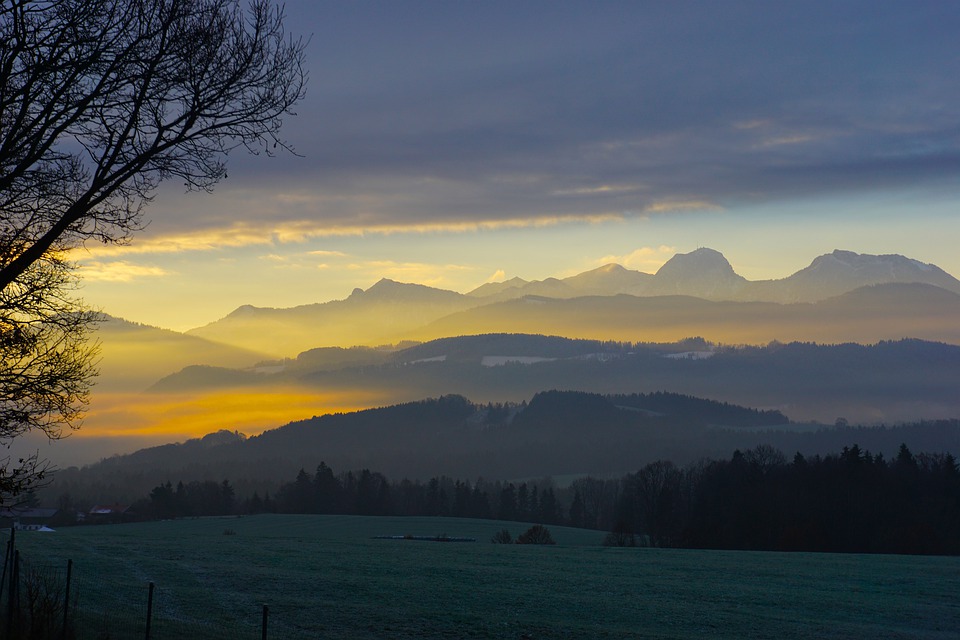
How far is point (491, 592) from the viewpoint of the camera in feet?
111

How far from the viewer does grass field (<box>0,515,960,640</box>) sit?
25.3 m

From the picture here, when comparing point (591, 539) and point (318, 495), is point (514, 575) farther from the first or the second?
point (318, 495)

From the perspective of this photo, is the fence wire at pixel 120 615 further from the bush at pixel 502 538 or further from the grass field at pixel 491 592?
the bush at pixel 502 538

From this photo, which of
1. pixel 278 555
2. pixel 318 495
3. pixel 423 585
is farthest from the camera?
pixel 318 495

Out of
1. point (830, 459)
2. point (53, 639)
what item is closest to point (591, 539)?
point (830, 459)

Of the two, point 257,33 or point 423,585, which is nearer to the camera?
point 257,33

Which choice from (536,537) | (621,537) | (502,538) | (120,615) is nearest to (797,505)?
(621,537)

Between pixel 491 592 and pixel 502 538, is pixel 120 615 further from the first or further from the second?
pixel 502 538

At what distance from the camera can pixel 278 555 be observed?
1864 inches

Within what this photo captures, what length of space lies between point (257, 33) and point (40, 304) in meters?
4.75

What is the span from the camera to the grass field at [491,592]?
A: 25.3m

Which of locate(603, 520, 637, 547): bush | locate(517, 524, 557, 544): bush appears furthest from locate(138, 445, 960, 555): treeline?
locate(517, 524, 557, 544): bush

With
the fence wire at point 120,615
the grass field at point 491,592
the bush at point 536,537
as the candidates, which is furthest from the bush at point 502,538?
the fence wire at point 120,615

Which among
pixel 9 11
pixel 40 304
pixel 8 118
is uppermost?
pixel 9 11
